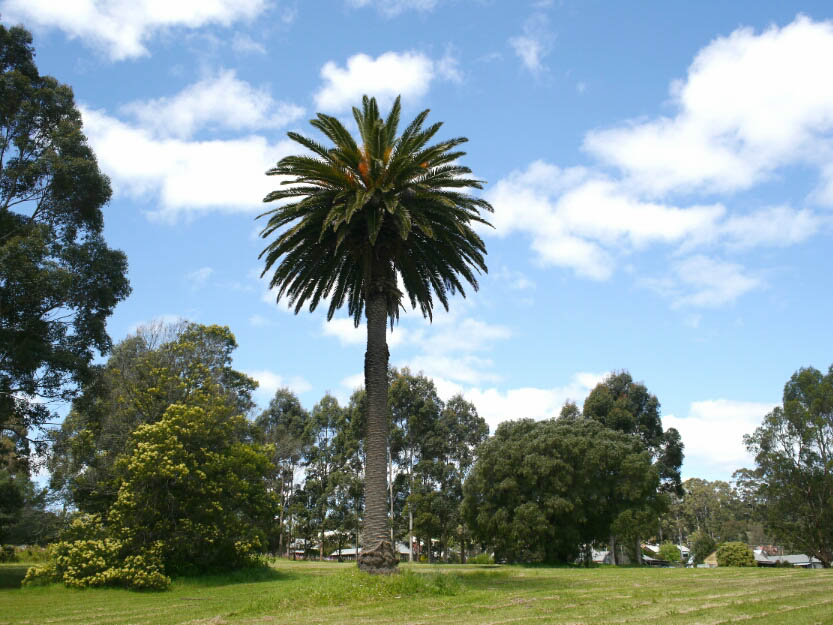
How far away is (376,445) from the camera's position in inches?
786

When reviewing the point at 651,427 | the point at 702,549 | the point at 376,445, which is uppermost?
the point at 651,427

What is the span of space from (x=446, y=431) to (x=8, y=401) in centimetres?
4272

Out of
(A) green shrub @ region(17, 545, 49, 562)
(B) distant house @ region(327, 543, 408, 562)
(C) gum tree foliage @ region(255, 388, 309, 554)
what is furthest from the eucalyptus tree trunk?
(B) distant house @ region(327, 543, 408, 562)

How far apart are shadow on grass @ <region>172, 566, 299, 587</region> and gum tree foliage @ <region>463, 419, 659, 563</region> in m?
16.7

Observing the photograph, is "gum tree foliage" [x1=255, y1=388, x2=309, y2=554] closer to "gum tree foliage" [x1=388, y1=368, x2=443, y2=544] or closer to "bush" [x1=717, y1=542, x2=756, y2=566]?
"gum tree foliage" [x1=388, y1=368, x2=443, y2=544]

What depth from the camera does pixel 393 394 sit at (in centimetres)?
6006

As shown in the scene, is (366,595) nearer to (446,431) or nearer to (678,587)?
(678,587)

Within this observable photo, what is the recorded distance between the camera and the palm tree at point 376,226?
1997cm

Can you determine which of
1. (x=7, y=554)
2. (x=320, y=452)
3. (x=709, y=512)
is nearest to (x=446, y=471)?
(x=320, y=452)

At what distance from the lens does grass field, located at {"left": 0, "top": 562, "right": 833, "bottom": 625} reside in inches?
465

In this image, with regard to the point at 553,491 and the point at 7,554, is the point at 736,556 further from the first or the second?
the point at 7,554

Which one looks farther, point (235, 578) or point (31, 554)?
point (31, 554)

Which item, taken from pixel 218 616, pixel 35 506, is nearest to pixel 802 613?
pixel 218 616

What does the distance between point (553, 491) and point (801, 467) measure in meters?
20.0
